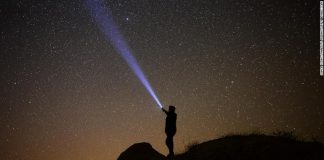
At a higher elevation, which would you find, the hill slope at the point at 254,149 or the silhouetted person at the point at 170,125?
the silhouetted person at the point at 170,125

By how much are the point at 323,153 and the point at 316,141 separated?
63.9 inches

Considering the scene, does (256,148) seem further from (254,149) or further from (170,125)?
(170,125)

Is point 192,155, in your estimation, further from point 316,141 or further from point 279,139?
point 316,141

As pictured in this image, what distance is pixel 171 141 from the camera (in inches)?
540

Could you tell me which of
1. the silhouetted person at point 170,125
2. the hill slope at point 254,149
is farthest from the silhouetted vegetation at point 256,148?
the silhouetted person at point 170,125

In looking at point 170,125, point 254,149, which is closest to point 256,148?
point 254,149

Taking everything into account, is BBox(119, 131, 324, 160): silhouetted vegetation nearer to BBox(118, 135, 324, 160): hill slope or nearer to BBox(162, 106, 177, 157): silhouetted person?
BBox(118, 135, 324, 160): hill slope

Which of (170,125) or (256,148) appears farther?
(170,125)

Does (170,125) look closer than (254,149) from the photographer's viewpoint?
No

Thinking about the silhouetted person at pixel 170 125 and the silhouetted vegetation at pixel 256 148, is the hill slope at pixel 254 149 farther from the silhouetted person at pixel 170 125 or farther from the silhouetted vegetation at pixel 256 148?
the silhouetted person at pixel 170 125

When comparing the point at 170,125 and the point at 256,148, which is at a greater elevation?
the point at 170,125

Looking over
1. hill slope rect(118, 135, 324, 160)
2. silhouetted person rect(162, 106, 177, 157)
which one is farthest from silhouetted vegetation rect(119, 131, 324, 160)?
silhouetted person rect(162, 106, 177, 157)

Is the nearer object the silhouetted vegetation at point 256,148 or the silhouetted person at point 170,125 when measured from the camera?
the silhouetted vegetation at point 256,148

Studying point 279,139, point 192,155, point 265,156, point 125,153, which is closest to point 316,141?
point 279,139
